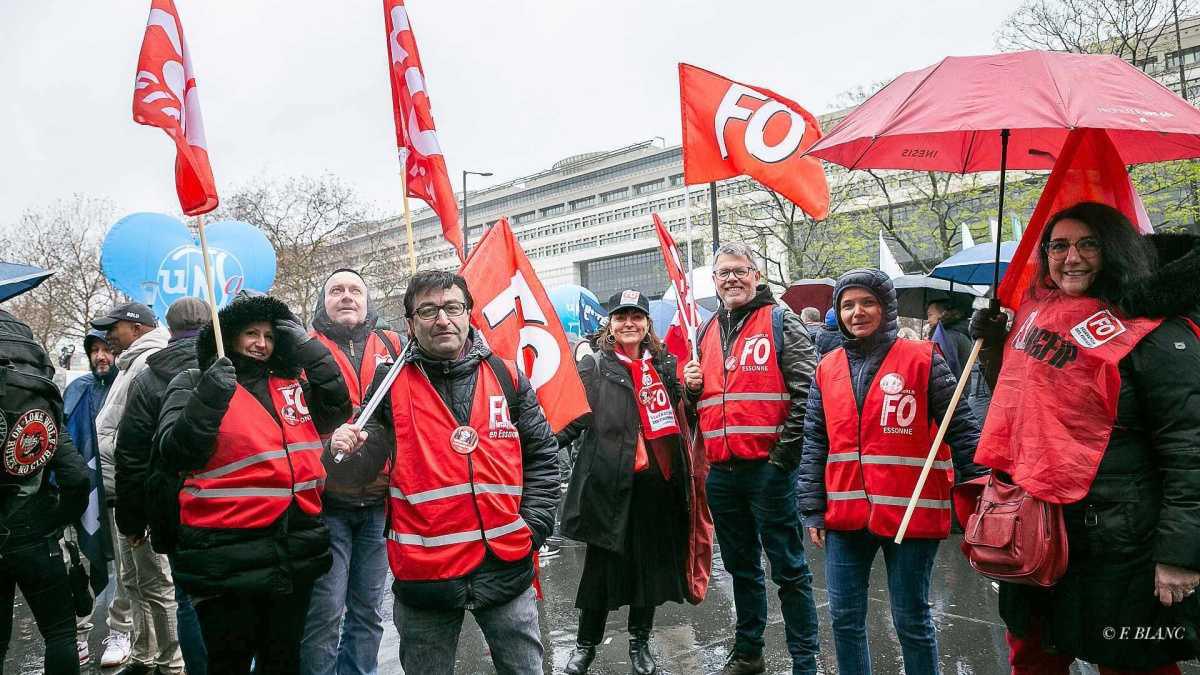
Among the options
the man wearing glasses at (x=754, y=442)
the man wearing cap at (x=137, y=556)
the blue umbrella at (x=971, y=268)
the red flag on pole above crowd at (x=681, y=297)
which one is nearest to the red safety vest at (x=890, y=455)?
the man wearing glasses at (x=754, y=442)

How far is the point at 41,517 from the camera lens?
356 cm

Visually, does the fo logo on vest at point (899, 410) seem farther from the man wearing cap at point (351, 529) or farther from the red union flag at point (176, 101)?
the red union flag at point (176, 101)

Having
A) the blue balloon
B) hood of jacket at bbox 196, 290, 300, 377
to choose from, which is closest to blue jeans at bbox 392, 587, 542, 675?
hood of jacket at bbox 196, 290, 300, 377

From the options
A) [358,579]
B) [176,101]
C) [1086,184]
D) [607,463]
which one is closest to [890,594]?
[607,463]

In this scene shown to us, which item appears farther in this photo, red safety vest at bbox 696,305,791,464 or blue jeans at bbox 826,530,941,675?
red safety vest at bbox 696,305,791,464

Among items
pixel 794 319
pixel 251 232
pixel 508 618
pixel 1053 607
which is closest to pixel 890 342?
pixel 794 319

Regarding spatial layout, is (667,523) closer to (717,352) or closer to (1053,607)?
(717,352)

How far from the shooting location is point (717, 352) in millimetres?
4430

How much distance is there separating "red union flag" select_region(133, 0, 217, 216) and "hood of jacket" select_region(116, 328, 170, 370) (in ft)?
4.51

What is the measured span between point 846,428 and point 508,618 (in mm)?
1727

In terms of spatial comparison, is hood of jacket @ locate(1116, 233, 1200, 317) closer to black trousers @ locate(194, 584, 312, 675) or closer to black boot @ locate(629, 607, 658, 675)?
black boot @ locate(629, 607, 658, 675)

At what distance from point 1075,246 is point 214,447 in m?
3.24

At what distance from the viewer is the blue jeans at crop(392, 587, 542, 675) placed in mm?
2793

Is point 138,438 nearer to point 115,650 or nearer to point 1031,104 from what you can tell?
point 115,650
